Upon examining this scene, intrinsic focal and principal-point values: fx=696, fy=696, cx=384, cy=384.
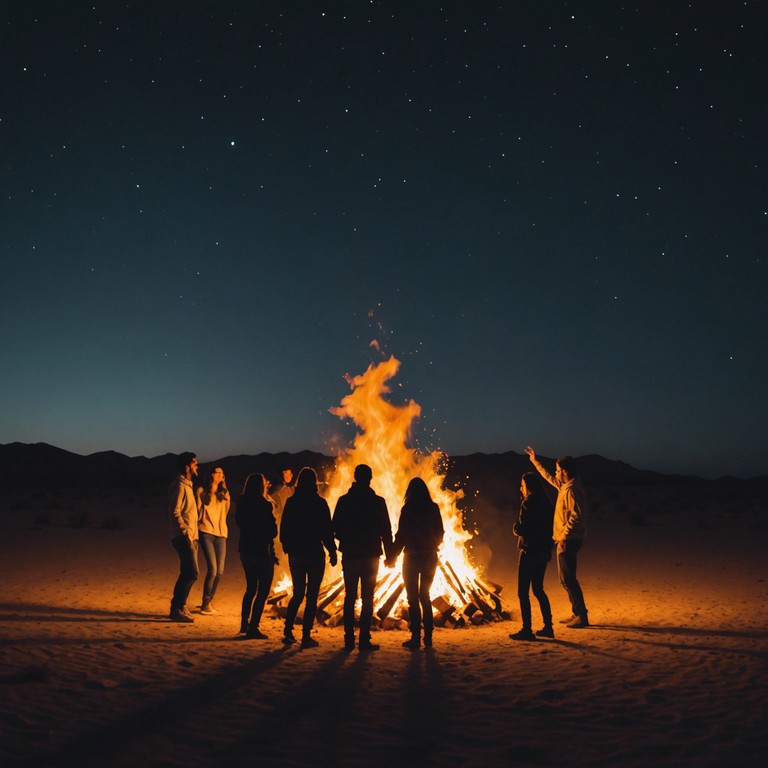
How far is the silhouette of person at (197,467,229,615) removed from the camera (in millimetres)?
10445

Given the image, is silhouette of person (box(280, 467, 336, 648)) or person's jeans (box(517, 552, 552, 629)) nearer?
silhouette of person (box(280, 467, 336, 648))

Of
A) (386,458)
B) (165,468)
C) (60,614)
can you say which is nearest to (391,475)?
(386,458)

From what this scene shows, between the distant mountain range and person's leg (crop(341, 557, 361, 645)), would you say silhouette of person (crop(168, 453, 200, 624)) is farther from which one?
the distant mountain range

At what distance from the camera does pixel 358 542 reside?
26.6 ft

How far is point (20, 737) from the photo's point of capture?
5133 mm

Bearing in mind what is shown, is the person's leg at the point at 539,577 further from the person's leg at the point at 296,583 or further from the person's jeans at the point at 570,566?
the person's leg at the point at 296,583

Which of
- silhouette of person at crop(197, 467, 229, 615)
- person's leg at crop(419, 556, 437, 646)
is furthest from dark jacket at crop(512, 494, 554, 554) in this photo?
silhouette of person at crop(197, 467, 229, 615)

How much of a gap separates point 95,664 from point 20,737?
86.4 inches

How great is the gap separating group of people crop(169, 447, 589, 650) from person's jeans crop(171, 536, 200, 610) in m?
0.01

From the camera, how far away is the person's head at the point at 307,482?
8.42m

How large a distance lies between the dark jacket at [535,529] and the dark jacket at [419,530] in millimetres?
1160

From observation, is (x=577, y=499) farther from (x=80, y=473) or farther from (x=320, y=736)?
(x=80, y=473)

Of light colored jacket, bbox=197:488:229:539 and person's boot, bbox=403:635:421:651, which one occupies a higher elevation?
light colored jacket, bbox=197:488:229:539

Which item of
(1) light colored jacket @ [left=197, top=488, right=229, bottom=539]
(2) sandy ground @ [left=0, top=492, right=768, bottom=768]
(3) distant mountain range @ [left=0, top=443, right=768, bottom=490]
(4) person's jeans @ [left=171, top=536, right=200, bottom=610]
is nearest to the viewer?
(2) sandy ground @ [left=0, top=492, right=768, bottom=768]
